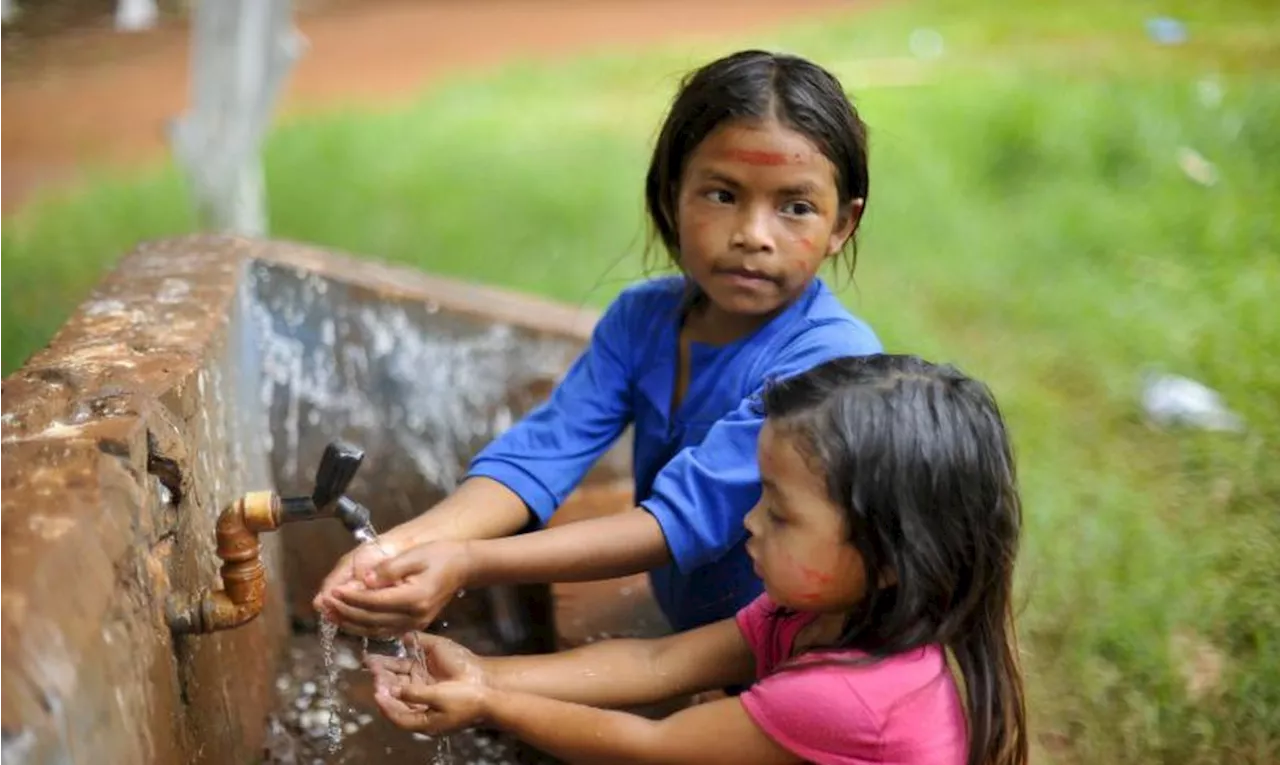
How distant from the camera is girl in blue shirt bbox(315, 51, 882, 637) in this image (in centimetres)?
190

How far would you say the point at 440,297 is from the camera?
311 cm

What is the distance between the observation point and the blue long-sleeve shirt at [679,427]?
6.31ft

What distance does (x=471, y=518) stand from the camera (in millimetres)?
2051

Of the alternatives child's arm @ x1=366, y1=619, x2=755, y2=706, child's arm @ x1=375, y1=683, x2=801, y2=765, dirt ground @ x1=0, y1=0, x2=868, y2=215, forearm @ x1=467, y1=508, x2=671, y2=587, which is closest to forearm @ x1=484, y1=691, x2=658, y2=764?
child's arm @ x1=375, y1=683, x2=801, y2=765

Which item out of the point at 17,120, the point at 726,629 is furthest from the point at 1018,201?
the point at 17,120

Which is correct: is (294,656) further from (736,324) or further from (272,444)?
(736,324)

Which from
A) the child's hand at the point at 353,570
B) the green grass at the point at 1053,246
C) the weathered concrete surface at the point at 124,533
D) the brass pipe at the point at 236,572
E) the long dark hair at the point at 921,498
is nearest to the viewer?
the weathered concrete surface at the point at 124,533

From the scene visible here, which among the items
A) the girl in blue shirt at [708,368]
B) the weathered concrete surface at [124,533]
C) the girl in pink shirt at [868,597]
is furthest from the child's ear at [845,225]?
the weathered concrete surface at [124,533]

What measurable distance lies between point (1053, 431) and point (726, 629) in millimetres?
1869

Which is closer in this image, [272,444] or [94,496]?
[94,496]

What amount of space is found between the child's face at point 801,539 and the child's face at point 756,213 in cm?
40

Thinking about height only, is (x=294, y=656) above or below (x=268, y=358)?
below

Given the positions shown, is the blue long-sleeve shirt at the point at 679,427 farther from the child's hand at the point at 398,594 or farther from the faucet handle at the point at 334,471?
the faucet handle at the point at 334,471

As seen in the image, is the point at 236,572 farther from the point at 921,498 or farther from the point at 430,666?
the point at 921,498
